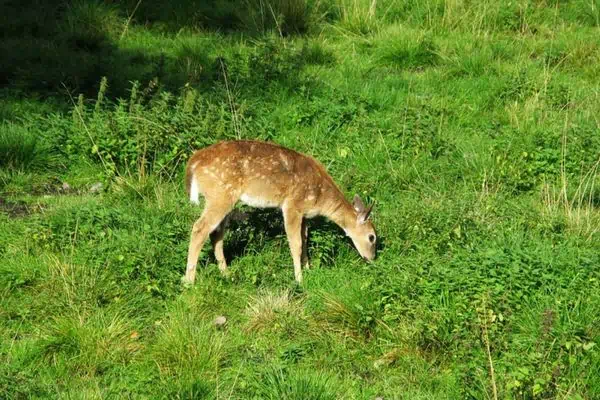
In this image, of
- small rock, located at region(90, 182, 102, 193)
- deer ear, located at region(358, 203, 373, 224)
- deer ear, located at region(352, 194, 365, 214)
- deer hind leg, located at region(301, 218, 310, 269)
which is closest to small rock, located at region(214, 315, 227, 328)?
deer hind leg, located at region(301, 218, 310, 269)

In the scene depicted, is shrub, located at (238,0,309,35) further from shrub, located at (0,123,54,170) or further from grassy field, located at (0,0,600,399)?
shrub, located at (0,123,54,170)

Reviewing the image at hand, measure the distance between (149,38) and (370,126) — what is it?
162 inches

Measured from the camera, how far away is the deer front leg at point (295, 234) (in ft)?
30.0

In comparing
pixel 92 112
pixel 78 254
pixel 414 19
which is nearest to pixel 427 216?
pixel 78 254

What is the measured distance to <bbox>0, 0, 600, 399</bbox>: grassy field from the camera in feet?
24.6

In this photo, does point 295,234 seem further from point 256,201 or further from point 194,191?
point 194,191

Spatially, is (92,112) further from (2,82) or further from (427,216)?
(427,216)

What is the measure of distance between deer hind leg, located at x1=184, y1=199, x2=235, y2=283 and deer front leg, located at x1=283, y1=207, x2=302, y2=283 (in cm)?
58

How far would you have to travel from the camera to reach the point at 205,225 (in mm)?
9016

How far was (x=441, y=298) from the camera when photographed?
7.90 metres

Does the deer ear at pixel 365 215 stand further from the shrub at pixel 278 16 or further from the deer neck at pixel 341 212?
the shrub at pixel 278 16

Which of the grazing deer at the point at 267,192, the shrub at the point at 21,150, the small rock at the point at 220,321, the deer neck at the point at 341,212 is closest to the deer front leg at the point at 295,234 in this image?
the grazing deer at the point at 267,192

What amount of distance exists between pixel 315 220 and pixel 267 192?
124 centimetres

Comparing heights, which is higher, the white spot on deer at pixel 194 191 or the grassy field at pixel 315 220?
the white spot on deer at pixel 194 191
